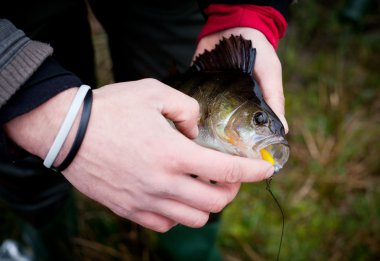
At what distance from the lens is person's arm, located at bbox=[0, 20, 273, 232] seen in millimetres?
839

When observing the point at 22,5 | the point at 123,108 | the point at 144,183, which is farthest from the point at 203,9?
the point at 144,183

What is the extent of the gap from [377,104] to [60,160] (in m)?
2.91

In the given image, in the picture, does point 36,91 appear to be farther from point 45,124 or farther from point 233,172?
point 233,172

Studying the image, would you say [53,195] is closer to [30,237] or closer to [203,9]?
[30,237]

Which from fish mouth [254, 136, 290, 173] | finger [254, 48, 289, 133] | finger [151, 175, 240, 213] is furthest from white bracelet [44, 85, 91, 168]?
finger [254, 48, 289, 133]

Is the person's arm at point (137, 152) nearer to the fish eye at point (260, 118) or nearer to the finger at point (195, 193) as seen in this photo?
the finger at point (195, 193)

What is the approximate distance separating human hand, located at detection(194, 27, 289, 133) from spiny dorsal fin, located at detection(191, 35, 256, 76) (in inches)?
1.8

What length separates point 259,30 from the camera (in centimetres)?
128

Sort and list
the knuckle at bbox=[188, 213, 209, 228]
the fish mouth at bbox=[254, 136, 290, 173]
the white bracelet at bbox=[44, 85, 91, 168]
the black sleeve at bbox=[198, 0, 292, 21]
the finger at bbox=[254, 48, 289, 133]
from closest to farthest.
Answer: the white bracelet at bbox=[44, 85, 91, 168], the knuckle at bbox=[188, 213, 209, 228], the fish mouth at bbox=[254, 136, 290, 173], the finger at bbox=[254, 48, 289, 133], the black sleeve at bbox=[198, 0, 292, 21]

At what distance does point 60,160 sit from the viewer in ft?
2.84

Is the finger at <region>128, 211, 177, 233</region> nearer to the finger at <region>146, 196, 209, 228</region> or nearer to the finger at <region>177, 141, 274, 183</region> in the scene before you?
the finger at <region>146, 196, 209, 228</region>

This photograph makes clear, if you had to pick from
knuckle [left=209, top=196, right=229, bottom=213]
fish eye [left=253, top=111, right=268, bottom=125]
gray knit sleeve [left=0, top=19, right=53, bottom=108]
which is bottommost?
knuckle [left=209, top=196, right=229, bottom=213]

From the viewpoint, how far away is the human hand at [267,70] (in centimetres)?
120

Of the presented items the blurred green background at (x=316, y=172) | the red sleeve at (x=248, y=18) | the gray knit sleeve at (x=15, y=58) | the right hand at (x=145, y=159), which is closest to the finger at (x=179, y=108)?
the right hand at (x=145, y=159)
